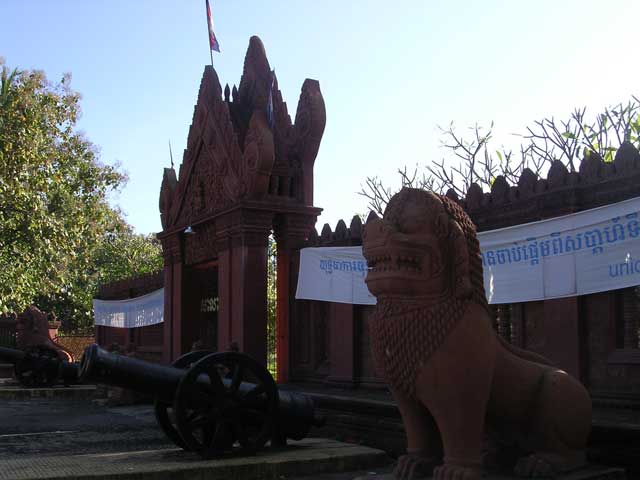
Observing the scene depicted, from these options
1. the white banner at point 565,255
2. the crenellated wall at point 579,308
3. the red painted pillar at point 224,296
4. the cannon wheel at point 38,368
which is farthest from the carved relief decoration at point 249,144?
the cannon wheel at point 38,368

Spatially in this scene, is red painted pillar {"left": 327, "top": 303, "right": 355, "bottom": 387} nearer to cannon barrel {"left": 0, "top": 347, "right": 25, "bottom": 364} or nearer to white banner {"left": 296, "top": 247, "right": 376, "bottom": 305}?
white banner {"left": 296, "top": 247, "right": 376, "bottom": 305}

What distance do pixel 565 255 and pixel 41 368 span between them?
513 inches

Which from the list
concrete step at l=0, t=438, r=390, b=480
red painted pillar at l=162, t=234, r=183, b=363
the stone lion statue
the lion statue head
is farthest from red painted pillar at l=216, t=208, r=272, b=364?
the lion statue head

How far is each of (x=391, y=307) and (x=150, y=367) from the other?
3053mm

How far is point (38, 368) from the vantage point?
16766mm

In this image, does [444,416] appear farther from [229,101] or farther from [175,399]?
[229,101]

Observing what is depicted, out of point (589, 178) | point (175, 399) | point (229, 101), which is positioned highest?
point (229, 101)

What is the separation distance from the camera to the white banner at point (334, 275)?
10.5 metres

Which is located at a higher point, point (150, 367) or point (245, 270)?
point (245, 270)

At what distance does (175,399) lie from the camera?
6.62m

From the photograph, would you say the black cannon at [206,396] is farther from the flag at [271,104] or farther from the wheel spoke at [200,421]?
the flag at [271,104]

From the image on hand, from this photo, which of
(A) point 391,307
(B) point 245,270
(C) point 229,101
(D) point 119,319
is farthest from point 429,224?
(D) point 119,319

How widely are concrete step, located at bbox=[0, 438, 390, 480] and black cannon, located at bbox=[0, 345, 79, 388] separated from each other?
398 inches

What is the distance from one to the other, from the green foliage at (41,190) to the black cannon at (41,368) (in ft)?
10.4
